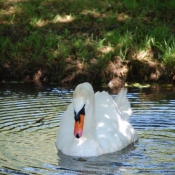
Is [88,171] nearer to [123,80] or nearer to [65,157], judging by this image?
[65,157]

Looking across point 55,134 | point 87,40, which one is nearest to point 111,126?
point 55,134

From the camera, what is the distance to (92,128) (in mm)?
9734

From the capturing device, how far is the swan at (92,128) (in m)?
9.10

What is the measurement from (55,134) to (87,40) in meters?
6.44

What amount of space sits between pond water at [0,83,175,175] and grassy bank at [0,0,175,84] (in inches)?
36.4

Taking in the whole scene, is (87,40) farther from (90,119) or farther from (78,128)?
(78,128)

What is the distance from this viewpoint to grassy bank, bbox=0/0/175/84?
49.8 ft

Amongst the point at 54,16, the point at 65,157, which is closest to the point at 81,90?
the point at 65,157

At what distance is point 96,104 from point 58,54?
5400 millimetres

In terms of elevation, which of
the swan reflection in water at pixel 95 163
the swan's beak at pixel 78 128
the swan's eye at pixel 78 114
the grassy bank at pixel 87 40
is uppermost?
the grassy bank at pixel 87 40

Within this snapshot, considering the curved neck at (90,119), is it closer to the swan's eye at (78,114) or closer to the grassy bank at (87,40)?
the swan's eye at (78,114)

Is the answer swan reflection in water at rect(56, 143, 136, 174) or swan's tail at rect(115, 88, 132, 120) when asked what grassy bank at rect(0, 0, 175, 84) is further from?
swan reflection in water at rect(56, 143, 136, 174)

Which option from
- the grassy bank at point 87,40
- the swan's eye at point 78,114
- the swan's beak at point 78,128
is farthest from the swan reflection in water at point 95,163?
the grassy bank at point 87,40

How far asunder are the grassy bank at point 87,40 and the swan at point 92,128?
448 centimetres
